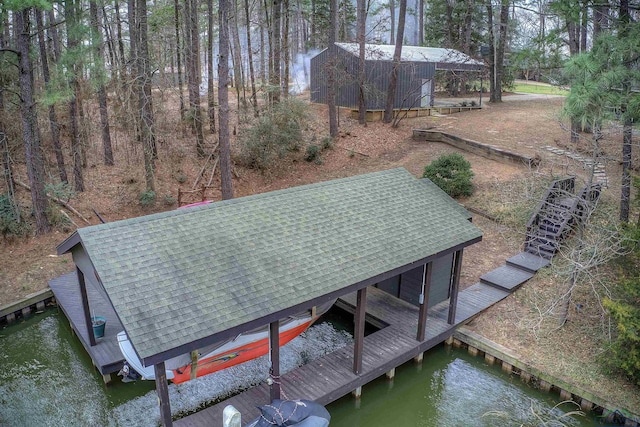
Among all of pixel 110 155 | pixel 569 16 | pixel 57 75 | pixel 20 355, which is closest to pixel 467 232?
pixel 569 16

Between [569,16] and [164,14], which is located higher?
[164,14]

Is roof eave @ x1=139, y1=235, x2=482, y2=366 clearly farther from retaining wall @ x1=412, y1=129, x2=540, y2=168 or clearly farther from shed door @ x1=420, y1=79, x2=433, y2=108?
shed door @ x1=420, y1=79, x2=433, y2=108

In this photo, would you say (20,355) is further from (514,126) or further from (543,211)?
(514,126)

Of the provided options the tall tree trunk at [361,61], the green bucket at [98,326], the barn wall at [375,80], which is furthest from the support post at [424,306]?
the barn wall at [375,80]

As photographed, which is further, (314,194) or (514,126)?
(514,126)

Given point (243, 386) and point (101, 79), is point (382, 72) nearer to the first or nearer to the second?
point (101, 79)

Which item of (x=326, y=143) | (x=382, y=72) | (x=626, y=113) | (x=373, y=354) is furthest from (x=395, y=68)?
(x=373, y=354)

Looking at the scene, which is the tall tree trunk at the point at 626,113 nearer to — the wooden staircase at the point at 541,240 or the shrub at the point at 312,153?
the wooden staircase at the point at 541,240
